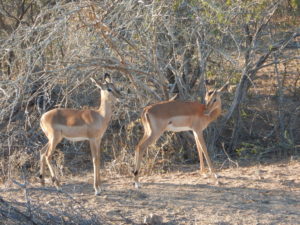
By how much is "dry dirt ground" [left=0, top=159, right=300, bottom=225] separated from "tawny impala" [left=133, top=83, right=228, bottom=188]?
1.31ft

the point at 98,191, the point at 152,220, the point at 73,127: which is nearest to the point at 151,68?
the point at 73,127

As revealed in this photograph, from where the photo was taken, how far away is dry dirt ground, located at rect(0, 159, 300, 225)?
23.5 feet

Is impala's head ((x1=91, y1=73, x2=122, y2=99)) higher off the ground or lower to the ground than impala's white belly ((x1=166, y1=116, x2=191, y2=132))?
higher

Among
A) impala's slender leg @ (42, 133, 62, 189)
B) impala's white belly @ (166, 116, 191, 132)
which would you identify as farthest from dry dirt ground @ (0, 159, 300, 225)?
impala's white belly @ (166, 116, 191, 132)

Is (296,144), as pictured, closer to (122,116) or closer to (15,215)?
(122,116)

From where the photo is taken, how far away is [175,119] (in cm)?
886

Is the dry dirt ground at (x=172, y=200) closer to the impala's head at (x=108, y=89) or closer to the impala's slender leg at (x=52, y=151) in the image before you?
the impala's slender leg at (x=52, y=151)

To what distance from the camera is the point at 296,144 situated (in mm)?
11172

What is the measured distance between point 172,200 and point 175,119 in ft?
4.77

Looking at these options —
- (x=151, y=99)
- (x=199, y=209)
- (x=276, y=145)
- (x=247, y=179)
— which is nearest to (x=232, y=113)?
(x=276, y=145)

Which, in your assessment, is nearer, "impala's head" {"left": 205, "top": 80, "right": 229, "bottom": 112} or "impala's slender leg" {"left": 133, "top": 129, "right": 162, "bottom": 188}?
"impala's slender leg" {"left": 133, "top": 129, "right": 162, "bottom": 188}

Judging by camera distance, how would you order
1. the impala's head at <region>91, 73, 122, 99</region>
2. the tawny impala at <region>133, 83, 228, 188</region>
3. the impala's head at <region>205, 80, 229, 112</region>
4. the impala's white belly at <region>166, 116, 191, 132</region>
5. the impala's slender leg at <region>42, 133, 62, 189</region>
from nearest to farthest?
the impala's slender leg at <region>42, 133, 62, 189</region> < the impala's head at <region>91, 73, 122, 99</region> < the tawny impala at <region>133, 83, 228, 188</region> < the impala's white belly at <region>166, 116, 191, 132</region> < the impala's head at <region>205, 80, 229, 112</region>

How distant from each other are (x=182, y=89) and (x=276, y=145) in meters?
2.08

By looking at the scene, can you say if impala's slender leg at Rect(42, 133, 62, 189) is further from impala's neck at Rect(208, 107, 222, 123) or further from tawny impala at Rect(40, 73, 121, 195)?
impala's neck at Rect(208, 107, 222, 123)
